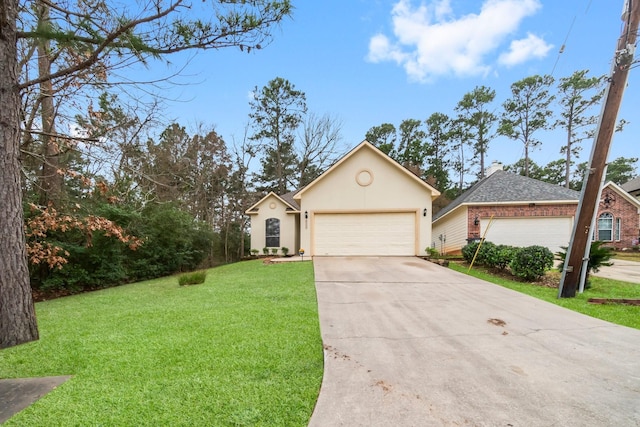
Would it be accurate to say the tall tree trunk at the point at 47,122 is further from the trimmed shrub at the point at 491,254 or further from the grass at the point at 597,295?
Result: the trimmed shrub at the point at 491,254

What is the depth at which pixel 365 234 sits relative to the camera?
12.9 m

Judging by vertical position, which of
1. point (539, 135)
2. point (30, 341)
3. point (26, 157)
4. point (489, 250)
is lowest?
point (30, 341)

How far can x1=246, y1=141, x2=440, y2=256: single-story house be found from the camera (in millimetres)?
12641

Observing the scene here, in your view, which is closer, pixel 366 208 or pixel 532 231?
pixel 366 208

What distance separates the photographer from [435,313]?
4.88m

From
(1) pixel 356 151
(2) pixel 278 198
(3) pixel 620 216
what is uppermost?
(1) pixel 356 151

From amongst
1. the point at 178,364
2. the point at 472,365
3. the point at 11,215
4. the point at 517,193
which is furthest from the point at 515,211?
the point at 11,215

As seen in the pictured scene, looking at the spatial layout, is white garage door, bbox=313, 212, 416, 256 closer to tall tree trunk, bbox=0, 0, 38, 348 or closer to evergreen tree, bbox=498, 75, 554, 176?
tall tree trunk, bbox=0, 0, 38, 348

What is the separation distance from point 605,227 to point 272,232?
20.9 m

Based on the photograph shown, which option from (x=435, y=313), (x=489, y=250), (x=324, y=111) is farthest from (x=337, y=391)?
(x=324, y=111)

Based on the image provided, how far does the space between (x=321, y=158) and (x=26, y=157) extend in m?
19.8

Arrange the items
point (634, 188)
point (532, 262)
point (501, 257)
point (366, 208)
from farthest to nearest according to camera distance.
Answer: point (634, 188)
point (366, 208)
point (501, 257)
point (532, 262)

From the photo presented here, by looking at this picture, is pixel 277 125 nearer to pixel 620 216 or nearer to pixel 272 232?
pixel 272 232

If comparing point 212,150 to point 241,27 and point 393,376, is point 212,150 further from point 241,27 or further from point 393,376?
point 393,376
